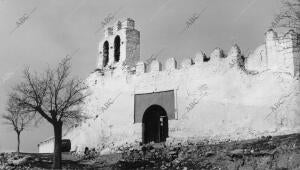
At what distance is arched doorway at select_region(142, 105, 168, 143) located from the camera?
24.4 m

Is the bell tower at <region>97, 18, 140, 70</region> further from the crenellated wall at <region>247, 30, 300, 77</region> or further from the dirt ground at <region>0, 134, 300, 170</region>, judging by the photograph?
the crenellated wall at <region>247, 30, 300, 77</region>

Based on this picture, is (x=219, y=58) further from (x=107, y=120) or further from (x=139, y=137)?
(x=107, y=120)

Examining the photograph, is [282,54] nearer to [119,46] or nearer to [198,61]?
[198,61]

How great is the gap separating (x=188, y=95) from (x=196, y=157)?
5.18 metres

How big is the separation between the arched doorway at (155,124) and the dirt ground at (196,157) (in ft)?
5.08

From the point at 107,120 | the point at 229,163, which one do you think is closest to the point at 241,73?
the point at 229,163

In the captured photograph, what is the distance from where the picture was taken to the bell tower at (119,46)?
2670 centimetres

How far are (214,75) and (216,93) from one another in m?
0.97

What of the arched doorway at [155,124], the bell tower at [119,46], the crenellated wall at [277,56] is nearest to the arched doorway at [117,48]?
the bell tower at [119,46]

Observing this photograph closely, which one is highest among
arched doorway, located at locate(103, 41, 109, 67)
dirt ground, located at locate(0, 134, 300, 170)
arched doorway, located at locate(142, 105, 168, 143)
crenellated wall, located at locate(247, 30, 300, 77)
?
arched doorway, located at locate(103, 41, 109, 67)

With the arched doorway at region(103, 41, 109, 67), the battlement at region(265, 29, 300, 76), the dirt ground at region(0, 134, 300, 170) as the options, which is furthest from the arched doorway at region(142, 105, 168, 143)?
the battlement at region(265, 29, 300, 76)

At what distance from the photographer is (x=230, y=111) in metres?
20.8

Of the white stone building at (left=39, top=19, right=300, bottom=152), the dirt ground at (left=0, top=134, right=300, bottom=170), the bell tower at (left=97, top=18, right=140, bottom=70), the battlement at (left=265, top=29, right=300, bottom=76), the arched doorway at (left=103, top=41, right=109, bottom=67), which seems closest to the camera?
the dirt ground at (left=0, top=134, right=300, bottom=170)

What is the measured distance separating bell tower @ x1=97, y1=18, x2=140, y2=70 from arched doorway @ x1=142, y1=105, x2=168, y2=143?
3.57 metres
